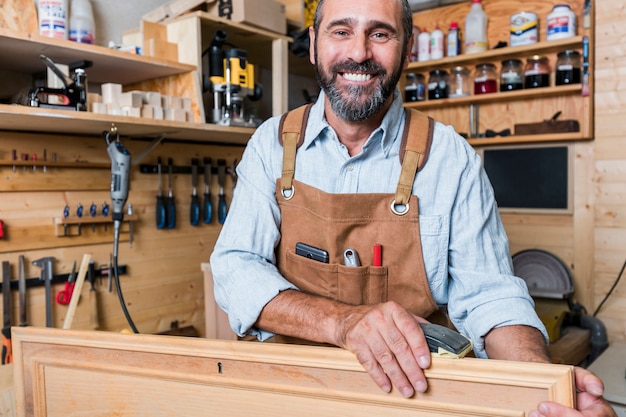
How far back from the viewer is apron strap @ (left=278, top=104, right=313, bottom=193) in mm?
1285

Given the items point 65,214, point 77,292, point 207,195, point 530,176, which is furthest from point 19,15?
point 530,176

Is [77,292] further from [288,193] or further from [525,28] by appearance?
[525,28]

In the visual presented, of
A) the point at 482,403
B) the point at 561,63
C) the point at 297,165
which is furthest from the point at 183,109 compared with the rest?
the point at 561,63

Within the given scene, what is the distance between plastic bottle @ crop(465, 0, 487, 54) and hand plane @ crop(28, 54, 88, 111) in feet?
6.51

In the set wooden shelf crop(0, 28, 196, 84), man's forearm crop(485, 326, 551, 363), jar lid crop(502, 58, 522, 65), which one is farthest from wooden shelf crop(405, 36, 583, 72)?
man's forearm crop(485, 326, 551, 363)

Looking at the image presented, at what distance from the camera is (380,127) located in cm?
127

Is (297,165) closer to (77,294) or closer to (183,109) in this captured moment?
(183,109)

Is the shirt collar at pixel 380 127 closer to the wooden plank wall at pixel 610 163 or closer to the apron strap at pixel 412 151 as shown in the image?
the apron strap at pixel 412 151

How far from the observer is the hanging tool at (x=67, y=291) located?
6.80ft

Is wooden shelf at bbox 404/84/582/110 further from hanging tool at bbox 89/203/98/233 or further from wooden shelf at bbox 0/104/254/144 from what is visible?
hanging tool at bbox 89/203/98/233

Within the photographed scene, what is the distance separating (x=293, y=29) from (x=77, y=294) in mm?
1519

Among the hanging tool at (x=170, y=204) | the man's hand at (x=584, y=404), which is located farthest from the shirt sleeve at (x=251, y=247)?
the hanging tool at (x=170, y=204)

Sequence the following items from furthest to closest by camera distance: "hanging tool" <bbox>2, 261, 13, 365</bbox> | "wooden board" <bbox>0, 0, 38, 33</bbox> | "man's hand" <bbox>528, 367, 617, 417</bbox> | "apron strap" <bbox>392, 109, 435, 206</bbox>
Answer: "hanging tool" <bbox>2, 261, 13, 365</bbox>
"wooden board" <bbox>0, 0, 38, 33</bbox>
"apron strap" <bbox>392, 109, 435, 206</bbox>
"man's hand" <bbox>528, 367, 617, 417</bbox>

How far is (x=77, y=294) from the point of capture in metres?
2.07
